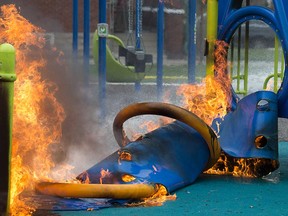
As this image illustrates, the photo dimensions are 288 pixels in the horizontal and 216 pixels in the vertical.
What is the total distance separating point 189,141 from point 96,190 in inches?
46.2

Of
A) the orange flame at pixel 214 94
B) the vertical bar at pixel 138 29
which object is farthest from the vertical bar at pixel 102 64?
the orange flame at pixel 214 94

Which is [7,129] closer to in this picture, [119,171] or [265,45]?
[119,171]

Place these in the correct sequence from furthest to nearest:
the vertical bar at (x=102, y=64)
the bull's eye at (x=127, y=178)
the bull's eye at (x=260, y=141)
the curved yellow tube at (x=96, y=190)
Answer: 1. the vertical bar at (x=102, y=64)
2. the bull's eye at (x=260, y=141)
3. the bull's eye at (x=127, y=178)
4. the curved yellow tube at (x=96, y=190)

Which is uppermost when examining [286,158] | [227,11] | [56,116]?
[227,11]

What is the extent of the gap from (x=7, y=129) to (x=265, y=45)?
21653 mm

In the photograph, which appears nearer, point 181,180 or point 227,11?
point 181,180

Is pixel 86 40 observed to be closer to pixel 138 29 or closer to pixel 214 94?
pixel 138 29

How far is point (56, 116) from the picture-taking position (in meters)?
5.86

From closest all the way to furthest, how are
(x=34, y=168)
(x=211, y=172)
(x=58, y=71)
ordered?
(x=34, y=168), (x=211, y=172), (x=58, y=71)

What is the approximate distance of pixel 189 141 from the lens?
16.5ft

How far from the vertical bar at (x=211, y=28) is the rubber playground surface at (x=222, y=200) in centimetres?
122

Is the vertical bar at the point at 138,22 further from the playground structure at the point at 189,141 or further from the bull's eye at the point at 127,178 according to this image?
the bull's eye at the point at 127,178

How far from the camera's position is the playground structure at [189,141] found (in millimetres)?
4594

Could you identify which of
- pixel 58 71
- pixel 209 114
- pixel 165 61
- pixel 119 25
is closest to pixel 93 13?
pixel 119 25
